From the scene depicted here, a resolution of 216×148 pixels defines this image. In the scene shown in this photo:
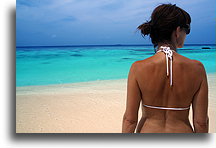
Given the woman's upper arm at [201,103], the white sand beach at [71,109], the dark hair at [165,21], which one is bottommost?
the white sand beach at [71,109]

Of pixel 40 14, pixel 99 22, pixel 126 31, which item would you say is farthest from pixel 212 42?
pixel 40 14

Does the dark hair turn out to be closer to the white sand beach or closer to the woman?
the woman

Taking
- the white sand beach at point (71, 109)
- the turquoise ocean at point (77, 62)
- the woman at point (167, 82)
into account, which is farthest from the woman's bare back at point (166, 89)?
the turquoise ocean at point (77, 62)

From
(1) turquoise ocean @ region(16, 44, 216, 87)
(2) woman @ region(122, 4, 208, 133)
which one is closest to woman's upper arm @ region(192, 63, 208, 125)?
(2) woman @ region(122, 4, 208, 133)

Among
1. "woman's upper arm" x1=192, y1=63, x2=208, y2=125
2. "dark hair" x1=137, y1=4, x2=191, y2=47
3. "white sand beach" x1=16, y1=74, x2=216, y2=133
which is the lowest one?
"white sand beach" x1=16, y1=74, x2=216, y2=133

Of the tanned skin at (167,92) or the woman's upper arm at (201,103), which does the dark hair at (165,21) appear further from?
the woman's upper arm at (201,103)

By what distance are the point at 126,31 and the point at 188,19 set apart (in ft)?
5.77

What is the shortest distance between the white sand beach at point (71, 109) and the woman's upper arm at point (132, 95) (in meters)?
1.18

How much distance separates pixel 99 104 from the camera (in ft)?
9.70

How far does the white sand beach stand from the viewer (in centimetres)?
238

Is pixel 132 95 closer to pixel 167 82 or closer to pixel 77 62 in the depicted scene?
pixel 167 82

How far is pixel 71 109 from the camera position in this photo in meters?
2.76

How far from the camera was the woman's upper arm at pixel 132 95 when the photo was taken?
3.84 feet

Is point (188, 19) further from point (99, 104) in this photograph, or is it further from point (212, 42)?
point (99, 104)
